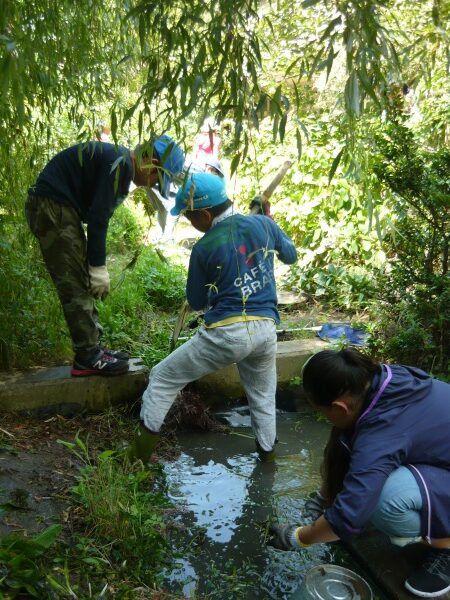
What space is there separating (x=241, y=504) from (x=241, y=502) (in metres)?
0.02

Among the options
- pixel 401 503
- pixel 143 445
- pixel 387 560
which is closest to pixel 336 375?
pixel 401 503

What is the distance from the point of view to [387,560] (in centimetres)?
254

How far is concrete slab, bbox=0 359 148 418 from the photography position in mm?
3963

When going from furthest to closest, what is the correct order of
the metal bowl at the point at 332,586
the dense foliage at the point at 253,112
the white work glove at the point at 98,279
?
the white work glove at the point at 98,279, the metal bowl at the point at 332,586, the dense foliage at the point at 253,112

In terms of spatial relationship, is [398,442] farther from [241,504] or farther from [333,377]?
[241,504]

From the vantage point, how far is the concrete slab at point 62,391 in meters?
3.96

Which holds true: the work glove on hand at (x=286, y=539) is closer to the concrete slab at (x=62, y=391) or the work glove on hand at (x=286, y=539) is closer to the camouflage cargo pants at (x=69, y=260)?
the concrete slab at (x=62, y=391)

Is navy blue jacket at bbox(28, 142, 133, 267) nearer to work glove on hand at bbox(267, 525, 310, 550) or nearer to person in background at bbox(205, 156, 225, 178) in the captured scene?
person in background at bbox(205, 156, 225, 178)

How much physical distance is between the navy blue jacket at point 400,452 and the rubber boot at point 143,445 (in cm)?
146

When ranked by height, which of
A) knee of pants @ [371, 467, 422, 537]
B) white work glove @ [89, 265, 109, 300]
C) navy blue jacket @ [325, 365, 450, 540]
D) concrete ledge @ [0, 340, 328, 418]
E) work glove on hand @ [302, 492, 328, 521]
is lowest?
work glove on hand @ [302, 492, 328, 521]

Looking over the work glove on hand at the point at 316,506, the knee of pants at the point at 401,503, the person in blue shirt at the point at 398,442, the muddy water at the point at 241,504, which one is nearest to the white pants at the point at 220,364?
the muddy water at the point at 241,504

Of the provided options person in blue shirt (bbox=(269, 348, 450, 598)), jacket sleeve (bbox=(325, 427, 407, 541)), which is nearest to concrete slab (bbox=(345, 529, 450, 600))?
person in blue shirt (bbox=(269, 348, 450, 598))

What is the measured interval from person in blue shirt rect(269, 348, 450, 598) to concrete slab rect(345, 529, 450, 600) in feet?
0.29

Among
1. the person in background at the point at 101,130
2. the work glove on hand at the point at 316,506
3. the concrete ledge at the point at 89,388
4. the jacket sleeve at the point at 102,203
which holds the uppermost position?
the person in background at the point at 101,130
